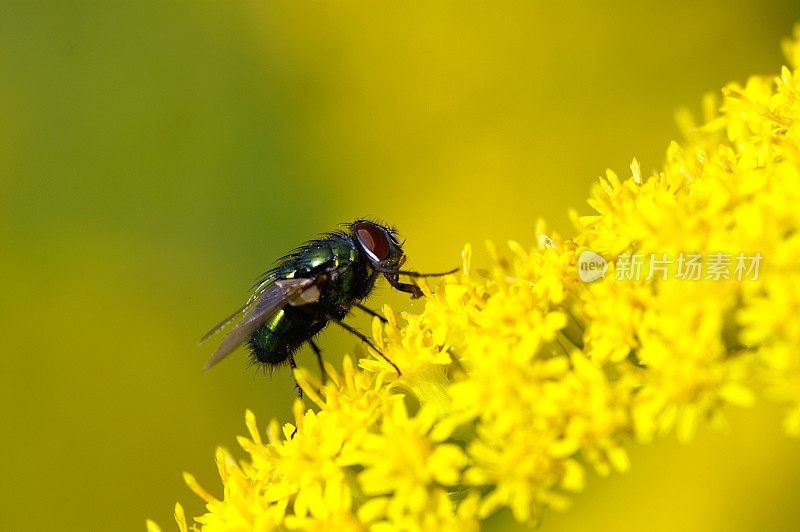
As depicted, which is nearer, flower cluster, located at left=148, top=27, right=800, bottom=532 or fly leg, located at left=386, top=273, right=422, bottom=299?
flower cluster, located at left=148, top=27, right=800, bottom=532

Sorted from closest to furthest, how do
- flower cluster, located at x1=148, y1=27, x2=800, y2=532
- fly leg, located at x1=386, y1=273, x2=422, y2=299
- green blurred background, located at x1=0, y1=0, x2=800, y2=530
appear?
1. flower cluster, located at x1=148, y1=27, x2=800, y2=532
2. fly leg, located at x1=386, y1=273, x2=422, y2=299
3. green blurred background, located at x1=0, y1=0, x2=800, y2=530

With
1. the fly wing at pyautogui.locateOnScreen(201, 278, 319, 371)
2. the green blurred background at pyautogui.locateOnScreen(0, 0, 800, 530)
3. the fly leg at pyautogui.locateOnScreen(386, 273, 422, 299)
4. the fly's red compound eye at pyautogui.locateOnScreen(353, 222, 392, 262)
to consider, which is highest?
the green blurred background at pyautogui.locateOnScreen(0, 0, 800, 530)

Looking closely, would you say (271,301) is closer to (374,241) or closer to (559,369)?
(374,241)

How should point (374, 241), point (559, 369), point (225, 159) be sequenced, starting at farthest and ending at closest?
point (225, 159) → point (374, 241) → point (559, 369)

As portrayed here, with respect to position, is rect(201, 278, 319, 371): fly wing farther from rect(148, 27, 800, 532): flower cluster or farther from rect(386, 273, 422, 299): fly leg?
rect(148, 27, 800, 532): flower cluster

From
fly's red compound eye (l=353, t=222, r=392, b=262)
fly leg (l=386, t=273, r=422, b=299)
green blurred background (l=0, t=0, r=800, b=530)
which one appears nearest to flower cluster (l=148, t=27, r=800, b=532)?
fly leg (l=386, t=273, r=422, b=299)

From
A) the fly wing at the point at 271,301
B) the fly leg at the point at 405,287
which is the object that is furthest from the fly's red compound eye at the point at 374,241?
the fly wing at the point at 271,301

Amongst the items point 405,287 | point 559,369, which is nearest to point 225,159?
point 405,287
